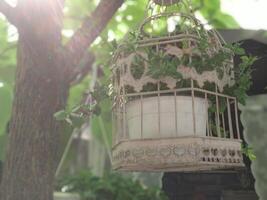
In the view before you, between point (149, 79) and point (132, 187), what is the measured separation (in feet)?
12.7

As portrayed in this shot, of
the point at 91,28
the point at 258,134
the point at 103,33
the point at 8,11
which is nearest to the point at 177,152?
the point at 258,134

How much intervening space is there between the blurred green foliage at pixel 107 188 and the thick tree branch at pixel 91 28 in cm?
238

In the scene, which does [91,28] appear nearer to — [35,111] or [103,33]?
[35,111]

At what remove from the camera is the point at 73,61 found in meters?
3.44

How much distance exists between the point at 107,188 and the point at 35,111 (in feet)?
8.07

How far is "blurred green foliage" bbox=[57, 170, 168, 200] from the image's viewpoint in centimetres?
522

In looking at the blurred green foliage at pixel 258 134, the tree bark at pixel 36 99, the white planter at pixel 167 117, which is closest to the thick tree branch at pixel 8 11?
the tree bark at pixel 36 99

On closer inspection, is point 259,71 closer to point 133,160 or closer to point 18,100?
point 133,160

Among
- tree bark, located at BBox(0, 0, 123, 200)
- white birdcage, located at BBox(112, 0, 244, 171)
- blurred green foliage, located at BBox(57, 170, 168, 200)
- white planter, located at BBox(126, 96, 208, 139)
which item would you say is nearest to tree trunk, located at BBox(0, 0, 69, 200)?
tree bark, located at BBox(0, 0, 123, 200)

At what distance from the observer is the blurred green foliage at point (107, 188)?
522cm

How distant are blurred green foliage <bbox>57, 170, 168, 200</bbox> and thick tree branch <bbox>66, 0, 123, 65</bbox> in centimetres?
238

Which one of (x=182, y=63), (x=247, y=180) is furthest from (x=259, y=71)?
(x=182, y=63)

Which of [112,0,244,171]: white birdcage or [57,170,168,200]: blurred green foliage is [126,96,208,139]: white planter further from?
[57,170,168,200]: blurred green foliage

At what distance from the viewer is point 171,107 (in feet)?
5.95
